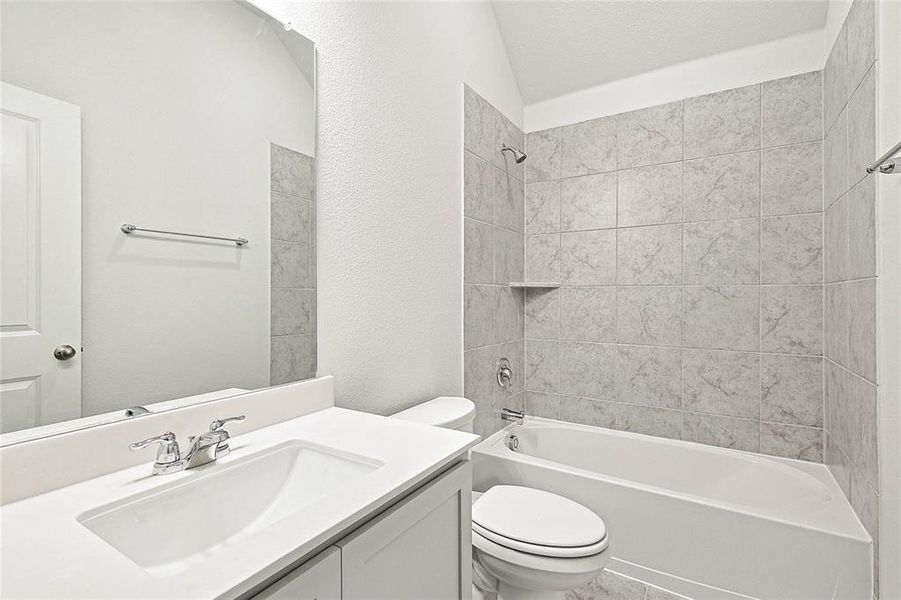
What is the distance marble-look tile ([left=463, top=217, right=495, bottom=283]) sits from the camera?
208cm

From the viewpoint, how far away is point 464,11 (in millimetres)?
2072

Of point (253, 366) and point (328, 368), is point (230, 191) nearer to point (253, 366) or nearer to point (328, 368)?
point (253, 366)

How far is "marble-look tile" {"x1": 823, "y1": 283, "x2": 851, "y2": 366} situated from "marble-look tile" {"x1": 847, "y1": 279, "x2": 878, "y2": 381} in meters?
0.04

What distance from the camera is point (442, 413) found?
1593mm

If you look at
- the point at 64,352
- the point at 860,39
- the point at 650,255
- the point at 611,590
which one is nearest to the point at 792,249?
the point at 650,255

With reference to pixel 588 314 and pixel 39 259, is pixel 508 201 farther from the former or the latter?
pixel 39 259

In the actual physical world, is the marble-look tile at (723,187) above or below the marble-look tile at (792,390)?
above

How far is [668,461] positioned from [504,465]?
889 mm

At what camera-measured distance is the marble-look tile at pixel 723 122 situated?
210 cm

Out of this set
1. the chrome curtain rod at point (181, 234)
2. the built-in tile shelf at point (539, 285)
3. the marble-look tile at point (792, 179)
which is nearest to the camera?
the chrome curtain rod at point (181, 234)

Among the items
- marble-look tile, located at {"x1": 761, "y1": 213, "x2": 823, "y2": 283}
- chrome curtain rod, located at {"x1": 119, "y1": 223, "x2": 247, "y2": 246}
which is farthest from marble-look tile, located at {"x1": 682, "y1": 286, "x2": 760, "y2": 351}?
chrome curtain rod, located at {"x1": 119, "y1": 223, "x2": 247, "y2": 246}

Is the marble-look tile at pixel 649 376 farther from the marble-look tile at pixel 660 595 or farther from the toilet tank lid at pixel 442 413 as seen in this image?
the toilet tank lid at pixel 442 413

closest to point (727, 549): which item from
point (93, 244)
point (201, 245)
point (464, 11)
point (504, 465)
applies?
point (504, 465)

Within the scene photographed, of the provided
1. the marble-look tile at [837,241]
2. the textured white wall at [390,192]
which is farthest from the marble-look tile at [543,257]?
the marble-look tile at [837,241]
